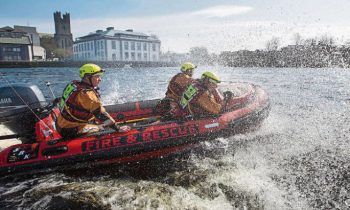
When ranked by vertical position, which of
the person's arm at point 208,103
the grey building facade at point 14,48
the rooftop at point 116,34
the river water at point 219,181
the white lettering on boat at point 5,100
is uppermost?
the rooftop at point 116,34

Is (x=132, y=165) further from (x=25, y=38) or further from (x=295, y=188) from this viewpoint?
(x=25, y=38)

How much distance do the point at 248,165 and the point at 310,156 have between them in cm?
158

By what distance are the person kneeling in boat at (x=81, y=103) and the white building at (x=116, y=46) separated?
7946cm

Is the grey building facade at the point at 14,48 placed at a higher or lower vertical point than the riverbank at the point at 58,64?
higher

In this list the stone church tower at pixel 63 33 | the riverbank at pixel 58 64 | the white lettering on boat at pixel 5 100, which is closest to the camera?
the white lettering on boat at pixel 5 100

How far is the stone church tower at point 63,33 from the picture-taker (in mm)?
89750

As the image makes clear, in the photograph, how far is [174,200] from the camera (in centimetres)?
435

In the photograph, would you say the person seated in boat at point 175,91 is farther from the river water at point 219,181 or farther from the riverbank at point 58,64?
the riverbank at point 58,64

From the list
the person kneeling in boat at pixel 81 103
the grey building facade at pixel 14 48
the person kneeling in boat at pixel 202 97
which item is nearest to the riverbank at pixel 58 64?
the grey building facade at pixel 14 48

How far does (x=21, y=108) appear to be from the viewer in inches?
233

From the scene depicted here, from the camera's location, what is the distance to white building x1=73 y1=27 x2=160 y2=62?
82.0 meters

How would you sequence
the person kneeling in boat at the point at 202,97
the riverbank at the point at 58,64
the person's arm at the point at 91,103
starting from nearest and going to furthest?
the person's arm at the point at 91,103 → the person kneeling in boat at the point at 202,97 → the riverbank at the point at 58,64

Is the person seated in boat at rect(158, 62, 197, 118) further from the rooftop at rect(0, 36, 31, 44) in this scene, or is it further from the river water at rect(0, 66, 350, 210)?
the rooftop at rect(0, 36, 31, 44)

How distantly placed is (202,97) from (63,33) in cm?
9476
